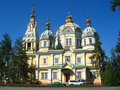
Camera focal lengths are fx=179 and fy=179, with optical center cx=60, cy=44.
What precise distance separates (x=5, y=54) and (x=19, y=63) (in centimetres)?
420

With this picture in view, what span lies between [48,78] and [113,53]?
17.2 metres

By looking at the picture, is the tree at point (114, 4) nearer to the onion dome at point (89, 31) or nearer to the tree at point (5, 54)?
the tree at point (5, 54)

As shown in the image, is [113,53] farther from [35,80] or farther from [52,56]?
[35,80]

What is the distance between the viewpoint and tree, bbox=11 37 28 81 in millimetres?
38469

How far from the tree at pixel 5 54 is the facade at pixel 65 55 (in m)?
5.64

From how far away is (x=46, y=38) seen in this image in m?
48.8

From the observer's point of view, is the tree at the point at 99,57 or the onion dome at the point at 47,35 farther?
the onion dome at the point at 47,35

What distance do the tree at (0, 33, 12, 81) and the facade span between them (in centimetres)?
564

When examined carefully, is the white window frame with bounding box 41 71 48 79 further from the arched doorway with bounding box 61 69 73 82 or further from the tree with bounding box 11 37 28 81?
the tree with bounding box 11 37 28 81

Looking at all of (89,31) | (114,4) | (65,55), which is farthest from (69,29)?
(114,4)

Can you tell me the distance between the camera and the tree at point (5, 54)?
126 ft

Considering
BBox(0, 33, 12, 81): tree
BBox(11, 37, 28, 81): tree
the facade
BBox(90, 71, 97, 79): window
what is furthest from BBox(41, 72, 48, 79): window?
BBox(90, 71, 97, 79): window

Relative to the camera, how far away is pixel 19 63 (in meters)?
38.6

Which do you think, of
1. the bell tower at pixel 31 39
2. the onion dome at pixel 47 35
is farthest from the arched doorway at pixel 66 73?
the bell tower at pixel 31 39
